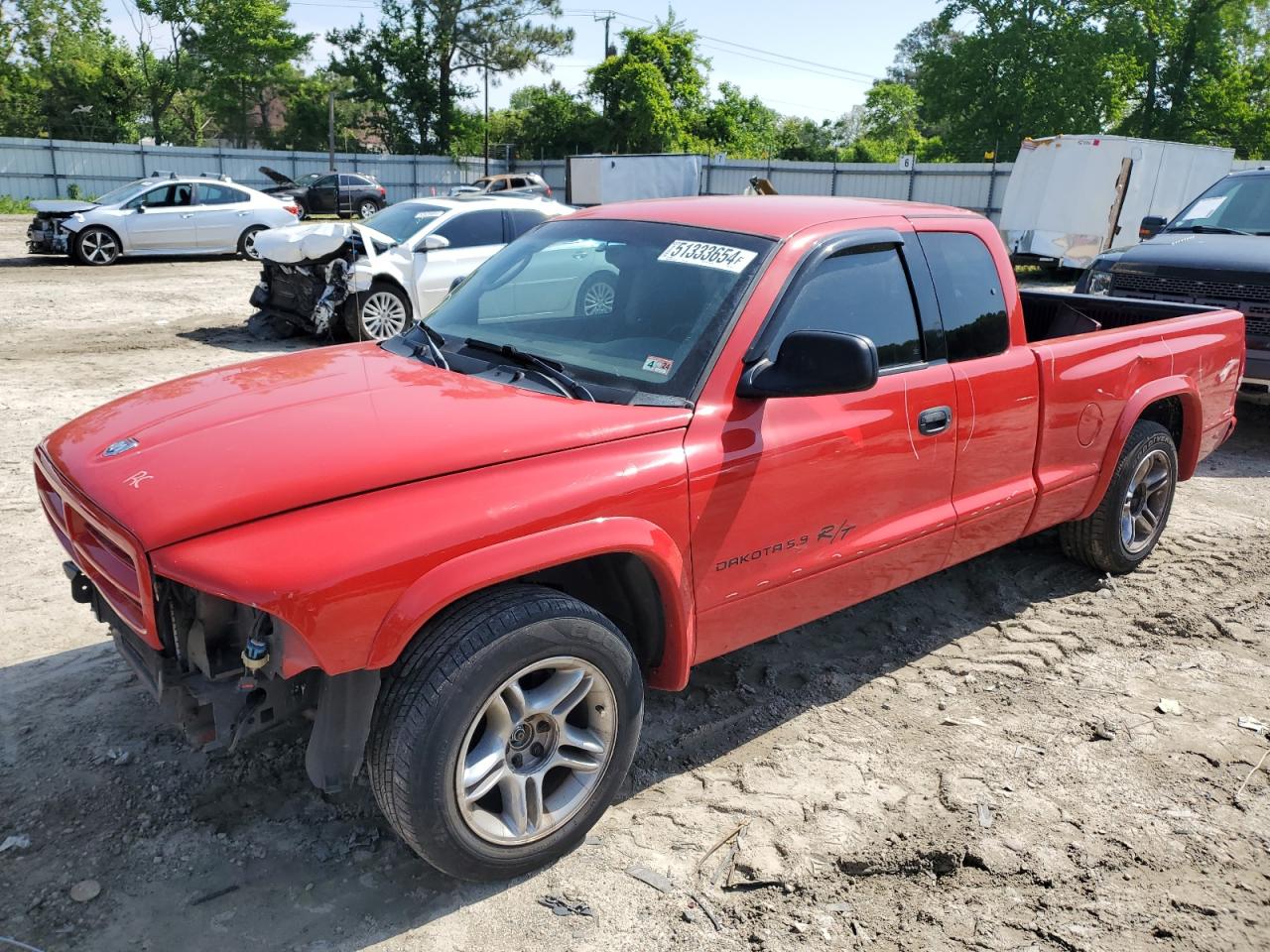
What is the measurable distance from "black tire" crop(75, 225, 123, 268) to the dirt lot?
47.2ft

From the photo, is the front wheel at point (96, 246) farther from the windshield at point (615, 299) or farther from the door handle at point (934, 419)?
the door handle at point (934, 419)

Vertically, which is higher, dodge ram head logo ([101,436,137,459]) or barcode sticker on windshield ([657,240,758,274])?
barcode sticker on windshield ([657,240,758,274])

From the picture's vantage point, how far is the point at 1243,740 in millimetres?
3777

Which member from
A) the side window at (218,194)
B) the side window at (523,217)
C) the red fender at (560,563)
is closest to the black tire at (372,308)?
the side window at (523,217)

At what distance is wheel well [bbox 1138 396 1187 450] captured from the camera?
522 cm

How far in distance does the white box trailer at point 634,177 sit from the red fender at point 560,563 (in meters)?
28.9

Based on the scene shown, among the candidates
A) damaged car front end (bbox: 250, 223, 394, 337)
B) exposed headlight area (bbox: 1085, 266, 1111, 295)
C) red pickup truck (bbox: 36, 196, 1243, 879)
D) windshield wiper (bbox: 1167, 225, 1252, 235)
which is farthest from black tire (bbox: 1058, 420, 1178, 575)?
damaged car front end (bbox: 250, 223, 394, 337)

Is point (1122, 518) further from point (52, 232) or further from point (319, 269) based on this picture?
point (52, 232)

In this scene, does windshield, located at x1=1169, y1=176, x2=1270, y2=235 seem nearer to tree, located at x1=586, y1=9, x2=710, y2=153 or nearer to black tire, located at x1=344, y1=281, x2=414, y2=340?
black tire, located at x1=344, y1=281, x2=414, y2=340

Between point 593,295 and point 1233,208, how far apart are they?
7893 mm

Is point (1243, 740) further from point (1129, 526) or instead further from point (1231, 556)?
point (1231, 556)

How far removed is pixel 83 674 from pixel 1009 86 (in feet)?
150

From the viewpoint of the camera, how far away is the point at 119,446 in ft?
9.64

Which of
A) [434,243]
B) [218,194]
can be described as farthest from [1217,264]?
[218,194]
